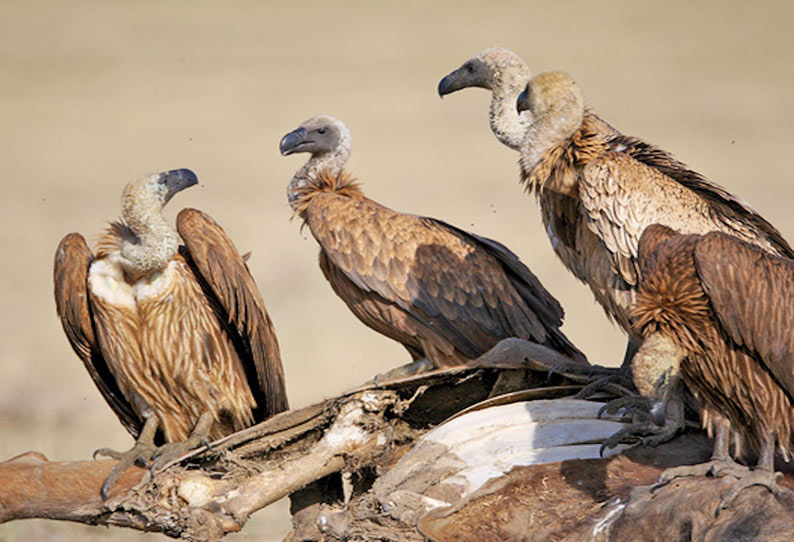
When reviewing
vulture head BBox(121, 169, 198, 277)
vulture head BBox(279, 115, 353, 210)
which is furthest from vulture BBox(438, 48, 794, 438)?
vulture head BBox(121, 169, 198, 277)

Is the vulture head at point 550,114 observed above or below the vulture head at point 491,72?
below

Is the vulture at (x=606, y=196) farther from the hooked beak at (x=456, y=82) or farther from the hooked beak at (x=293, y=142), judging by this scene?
the hooked beak at (x=293, y=142)

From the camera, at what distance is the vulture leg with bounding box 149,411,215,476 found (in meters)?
6.11

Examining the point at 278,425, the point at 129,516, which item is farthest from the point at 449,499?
the point at 129,516

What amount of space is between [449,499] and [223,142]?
84.0 ft

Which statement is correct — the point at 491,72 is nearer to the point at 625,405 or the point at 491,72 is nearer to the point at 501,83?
the point at 501,83

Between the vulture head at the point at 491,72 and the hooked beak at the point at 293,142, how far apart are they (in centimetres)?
106

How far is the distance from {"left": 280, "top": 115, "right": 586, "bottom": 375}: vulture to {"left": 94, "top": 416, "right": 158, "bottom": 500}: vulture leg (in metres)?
1.48

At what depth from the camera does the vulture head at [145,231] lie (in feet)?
22.0

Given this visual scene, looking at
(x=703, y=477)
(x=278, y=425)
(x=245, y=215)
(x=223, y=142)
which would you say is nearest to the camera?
(x=703, y=477)

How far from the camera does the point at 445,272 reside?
748 centimetres

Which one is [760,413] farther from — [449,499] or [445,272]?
[445,272]

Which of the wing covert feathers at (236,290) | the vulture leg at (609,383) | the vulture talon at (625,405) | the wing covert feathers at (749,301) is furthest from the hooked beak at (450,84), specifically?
the wing covert feathers at (749,301)

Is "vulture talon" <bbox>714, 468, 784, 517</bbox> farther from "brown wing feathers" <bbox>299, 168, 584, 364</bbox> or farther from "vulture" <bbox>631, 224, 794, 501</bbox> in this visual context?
"brown wing feathers" <bbox>299, 168, 584, 364</bbox>
